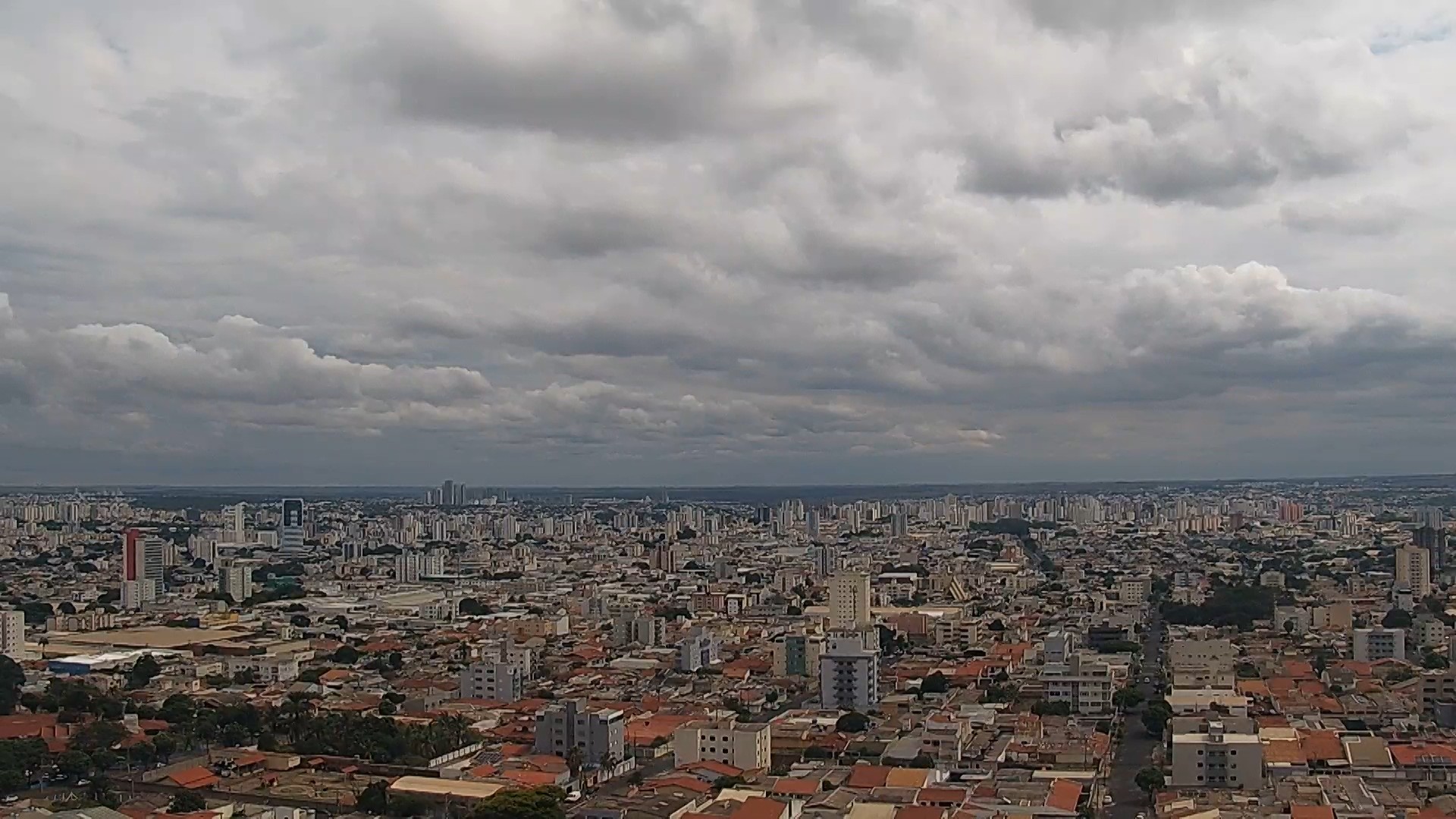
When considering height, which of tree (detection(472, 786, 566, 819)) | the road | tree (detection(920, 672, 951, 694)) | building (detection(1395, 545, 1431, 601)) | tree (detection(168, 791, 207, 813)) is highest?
building (detection(1395, 545, 1431, 601))

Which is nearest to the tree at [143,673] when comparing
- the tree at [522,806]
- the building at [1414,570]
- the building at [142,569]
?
the tree at [522,806]

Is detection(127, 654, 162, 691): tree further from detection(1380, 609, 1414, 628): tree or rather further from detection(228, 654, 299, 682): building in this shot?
detection(1380, 609, 1414, 628): tree

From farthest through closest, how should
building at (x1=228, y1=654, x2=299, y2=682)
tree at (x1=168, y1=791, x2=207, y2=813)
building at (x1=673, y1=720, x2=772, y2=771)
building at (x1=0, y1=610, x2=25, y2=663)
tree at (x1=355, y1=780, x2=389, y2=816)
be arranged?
building at (x1=0, y1=610, x2=25, y2=663)
building at (x1=228, y1=654, x2=299, y2=682)
building at (x1=673, y1=720, x2=772, y2=771)
tree at (x1=355, y1=780, x2=389, y2=816)
tree at (x1=168, y1=791, x2=207, y2=813)

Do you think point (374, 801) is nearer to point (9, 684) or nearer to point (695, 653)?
point (9, 684)

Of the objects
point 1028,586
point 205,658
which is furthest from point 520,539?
point 205,658

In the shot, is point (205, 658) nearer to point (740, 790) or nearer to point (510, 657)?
point (510, 657)

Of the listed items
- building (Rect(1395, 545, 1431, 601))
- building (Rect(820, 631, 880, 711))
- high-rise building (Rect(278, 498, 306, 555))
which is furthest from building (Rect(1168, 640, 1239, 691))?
high-rise building (Rect(278, 498, 306, 555))
